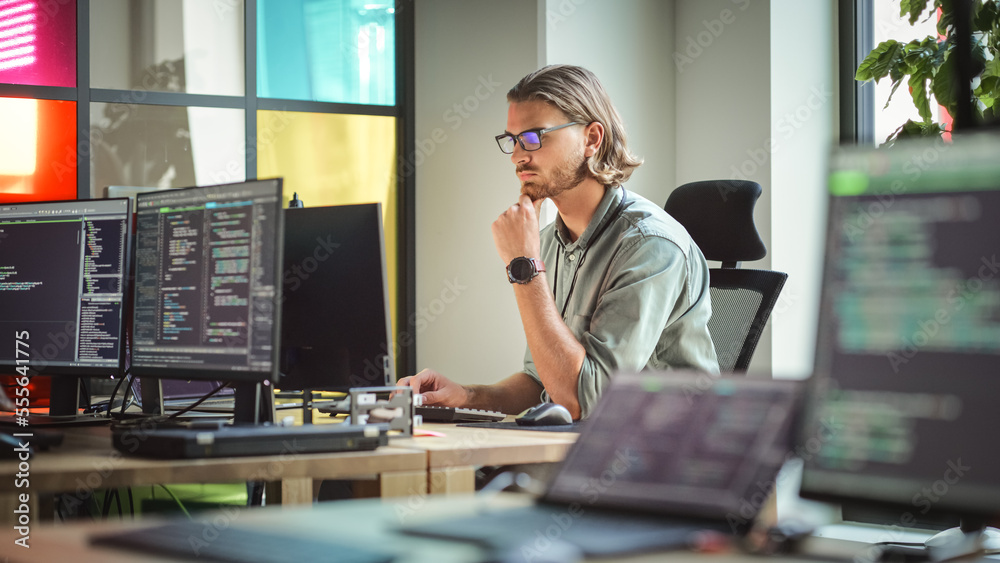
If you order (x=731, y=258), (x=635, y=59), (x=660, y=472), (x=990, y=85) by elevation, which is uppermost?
(x=635, y=59)

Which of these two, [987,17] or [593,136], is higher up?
[987,17]

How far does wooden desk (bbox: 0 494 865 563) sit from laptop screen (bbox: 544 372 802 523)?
6 cm

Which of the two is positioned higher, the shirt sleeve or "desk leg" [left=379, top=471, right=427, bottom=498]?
the shirt sleeve

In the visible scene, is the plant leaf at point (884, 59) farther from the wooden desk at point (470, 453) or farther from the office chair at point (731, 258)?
the wooden desk at point (470, 453)

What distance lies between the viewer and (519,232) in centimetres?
216

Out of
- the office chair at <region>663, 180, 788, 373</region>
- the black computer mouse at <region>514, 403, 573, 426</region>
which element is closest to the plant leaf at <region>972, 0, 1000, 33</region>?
the office chair at <region>663, 180, 788, 373</region>

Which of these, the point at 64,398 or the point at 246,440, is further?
the point at 64,398

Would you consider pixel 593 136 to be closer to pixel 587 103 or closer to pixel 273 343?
pixel 587 103

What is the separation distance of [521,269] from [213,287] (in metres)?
0.72

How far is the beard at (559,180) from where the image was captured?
2221mm

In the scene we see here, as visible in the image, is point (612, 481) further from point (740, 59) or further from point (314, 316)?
point (740, 59)

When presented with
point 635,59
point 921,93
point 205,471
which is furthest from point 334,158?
point 205,471

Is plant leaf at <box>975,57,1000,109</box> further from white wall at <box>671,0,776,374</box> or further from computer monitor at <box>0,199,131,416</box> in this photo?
computer monitor at <box>0,199,131,416</box>

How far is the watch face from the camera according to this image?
2.05 m
